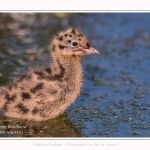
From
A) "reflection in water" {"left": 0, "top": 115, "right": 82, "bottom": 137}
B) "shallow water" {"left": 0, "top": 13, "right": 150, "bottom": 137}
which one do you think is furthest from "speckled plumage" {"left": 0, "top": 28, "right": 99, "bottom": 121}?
"shallow water" {"left": 0, "top": 13, "right": 150, "bottom": 137}

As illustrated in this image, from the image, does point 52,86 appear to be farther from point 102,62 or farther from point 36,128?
point 102,62

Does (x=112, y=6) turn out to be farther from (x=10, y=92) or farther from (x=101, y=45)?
(x=10, y=92)

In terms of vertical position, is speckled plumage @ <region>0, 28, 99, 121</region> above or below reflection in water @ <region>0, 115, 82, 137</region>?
above

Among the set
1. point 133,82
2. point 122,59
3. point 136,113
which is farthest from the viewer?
point 122,59

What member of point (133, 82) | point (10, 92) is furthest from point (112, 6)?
point (10, 92)

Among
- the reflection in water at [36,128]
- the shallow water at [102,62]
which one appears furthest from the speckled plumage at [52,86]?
the shallow water at [102,62]

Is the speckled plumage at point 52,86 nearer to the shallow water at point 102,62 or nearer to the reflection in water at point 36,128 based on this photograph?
the reflection in water at point 36,128

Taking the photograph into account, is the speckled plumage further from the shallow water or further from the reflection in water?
the shallow water
